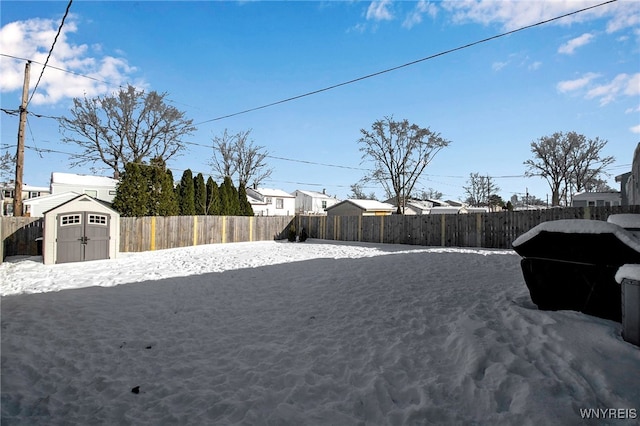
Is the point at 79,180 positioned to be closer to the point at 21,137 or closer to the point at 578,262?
the point at 21,137

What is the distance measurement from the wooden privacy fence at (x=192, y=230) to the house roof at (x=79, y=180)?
17922 mm

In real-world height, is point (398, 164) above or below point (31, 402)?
above

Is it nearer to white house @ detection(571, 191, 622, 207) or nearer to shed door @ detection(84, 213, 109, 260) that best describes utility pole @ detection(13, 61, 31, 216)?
shed door @ detection(84, 213, 109, 260)

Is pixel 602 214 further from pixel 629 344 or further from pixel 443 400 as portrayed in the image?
pixel 443 400

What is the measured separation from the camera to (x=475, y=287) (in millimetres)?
5289

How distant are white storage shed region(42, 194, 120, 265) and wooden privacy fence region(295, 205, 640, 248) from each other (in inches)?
437

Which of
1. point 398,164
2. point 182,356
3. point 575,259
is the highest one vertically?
point 398,164

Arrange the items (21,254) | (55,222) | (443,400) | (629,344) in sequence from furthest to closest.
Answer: (21,254) → (55,222) → (629,344) → (443,400)

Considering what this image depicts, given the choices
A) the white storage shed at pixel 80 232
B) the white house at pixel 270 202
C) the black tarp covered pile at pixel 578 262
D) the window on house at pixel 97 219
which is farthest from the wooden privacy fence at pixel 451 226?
the white house at pixel 270 202

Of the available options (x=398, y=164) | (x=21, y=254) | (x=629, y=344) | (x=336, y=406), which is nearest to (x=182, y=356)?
(x=336, y=406)

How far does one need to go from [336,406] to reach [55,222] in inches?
458

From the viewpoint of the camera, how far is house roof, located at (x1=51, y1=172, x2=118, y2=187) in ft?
93.4

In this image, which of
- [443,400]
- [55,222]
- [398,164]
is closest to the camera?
[443,400]

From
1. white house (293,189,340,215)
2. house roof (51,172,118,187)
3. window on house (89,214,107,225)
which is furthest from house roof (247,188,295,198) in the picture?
window on house (89,214,107,225)
